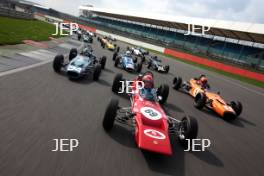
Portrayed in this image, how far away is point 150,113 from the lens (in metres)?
6.41

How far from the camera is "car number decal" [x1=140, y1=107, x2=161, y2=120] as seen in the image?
246 inches

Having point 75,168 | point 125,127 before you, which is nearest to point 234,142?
point 125,127

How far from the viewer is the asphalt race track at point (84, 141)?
15.1 feet

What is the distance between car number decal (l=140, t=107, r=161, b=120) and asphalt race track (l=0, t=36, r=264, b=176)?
1.95 feet

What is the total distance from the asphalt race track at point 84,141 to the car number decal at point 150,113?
59cm

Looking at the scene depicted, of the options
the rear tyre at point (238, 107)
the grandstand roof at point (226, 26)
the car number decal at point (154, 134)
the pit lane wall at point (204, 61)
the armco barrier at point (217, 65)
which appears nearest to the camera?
the car number decal at point (154, 134)

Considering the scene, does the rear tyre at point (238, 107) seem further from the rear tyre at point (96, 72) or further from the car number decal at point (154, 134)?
the car number decal at point (154, 134)

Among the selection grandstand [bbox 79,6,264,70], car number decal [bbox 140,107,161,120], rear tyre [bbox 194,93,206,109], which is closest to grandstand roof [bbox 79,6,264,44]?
grandstand [bbox 79,6,264,70]

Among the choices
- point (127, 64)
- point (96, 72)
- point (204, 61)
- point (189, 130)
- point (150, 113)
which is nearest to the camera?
point (189, 130)

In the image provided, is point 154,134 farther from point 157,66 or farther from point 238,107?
point 157,66

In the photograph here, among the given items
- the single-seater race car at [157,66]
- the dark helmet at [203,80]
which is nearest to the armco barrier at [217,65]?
the single-seater race car at [157,66]

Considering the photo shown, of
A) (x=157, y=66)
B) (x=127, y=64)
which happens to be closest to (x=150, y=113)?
(x=127, y=64)

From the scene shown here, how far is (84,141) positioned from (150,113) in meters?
1.69

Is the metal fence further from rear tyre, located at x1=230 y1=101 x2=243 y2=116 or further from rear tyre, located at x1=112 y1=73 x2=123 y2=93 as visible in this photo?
rear tyre, located at x1=230 y1=101 x2=243 y2=116
